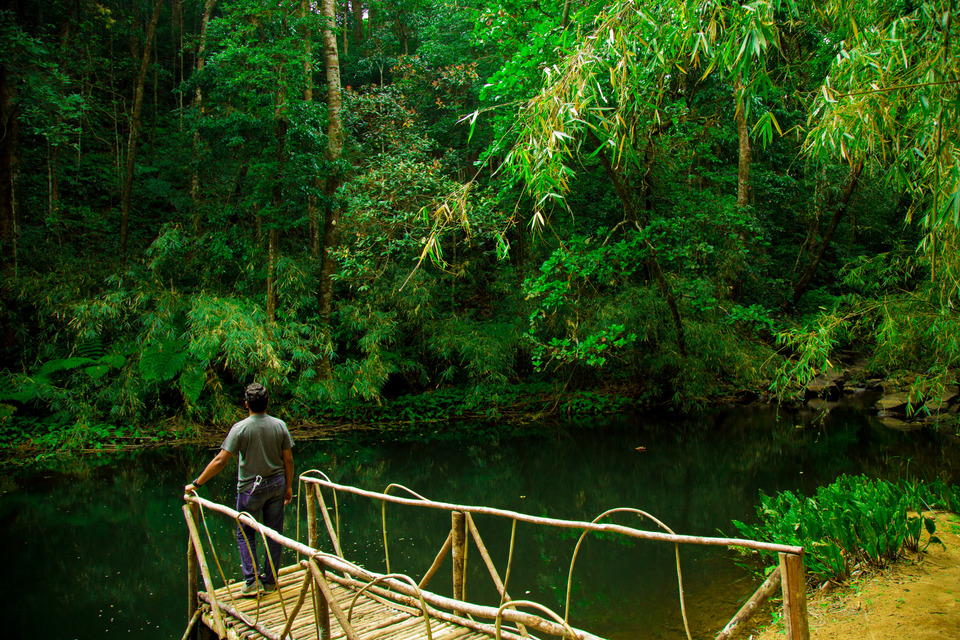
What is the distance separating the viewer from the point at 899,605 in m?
3.67

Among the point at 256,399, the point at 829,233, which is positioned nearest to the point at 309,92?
the point at 256,399

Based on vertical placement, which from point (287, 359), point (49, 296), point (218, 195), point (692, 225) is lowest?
point (287, 359)

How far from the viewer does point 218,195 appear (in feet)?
41.2

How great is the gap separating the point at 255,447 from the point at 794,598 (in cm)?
273

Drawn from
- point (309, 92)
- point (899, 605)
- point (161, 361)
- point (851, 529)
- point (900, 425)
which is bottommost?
point (900, 425)

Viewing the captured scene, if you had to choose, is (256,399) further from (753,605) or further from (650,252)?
(650,252)

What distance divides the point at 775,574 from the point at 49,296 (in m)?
12.0

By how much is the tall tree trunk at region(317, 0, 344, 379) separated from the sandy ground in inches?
360

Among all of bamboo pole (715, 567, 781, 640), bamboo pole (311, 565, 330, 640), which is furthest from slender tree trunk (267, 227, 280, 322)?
bamboo pole (715, 567, 781, 640)

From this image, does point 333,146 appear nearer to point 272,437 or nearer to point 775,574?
point 272,437

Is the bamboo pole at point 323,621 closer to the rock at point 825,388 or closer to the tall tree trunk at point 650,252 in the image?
the tall tree trunk at point 650,252

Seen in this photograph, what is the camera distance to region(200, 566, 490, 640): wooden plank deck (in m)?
2.80

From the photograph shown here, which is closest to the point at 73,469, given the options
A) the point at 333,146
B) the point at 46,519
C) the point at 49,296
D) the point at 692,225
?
the point at 46,519

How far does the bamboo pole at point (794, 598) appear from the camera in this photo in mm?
1753
